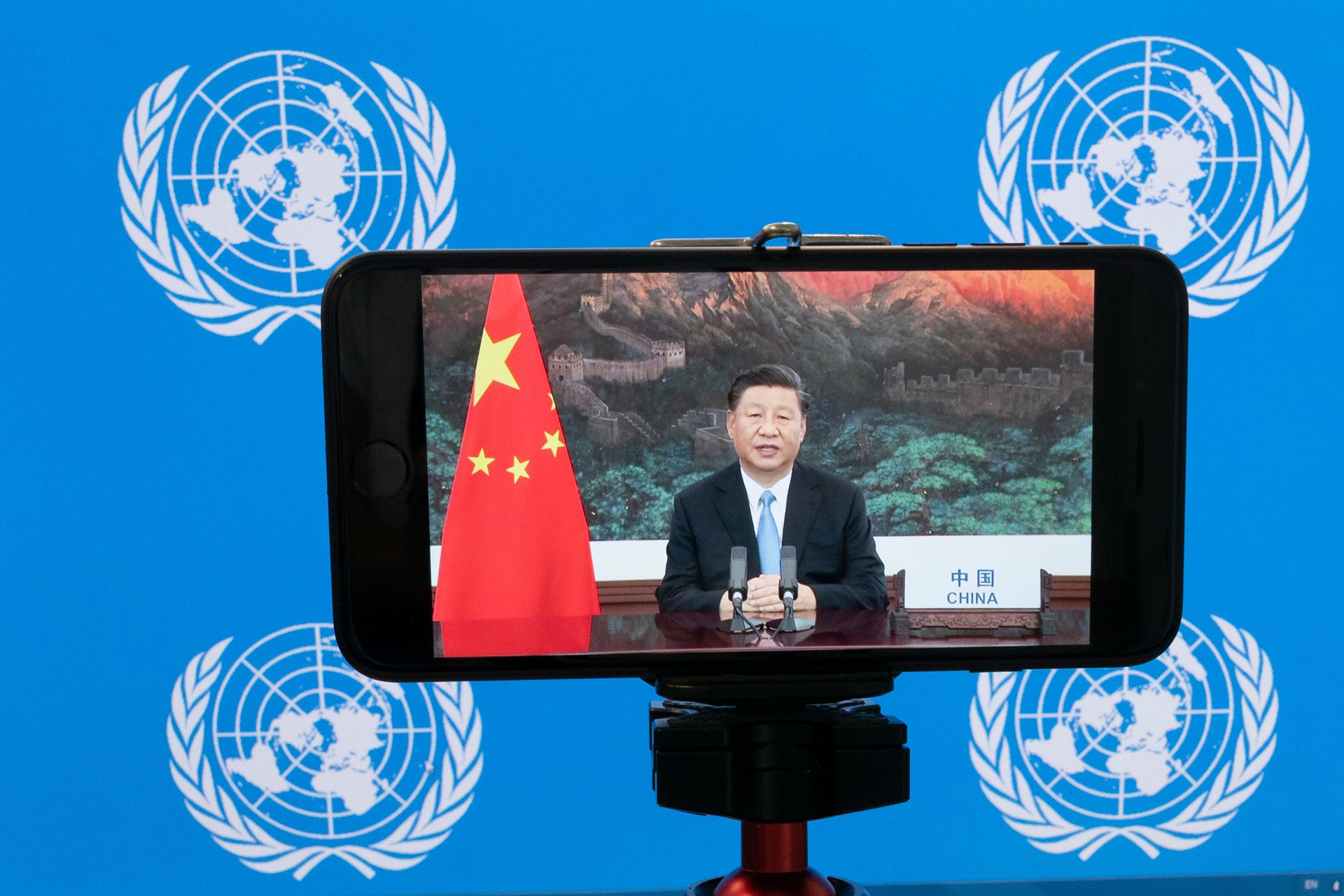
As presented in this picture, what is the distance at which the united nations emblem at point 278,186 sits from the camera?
0.78 meters

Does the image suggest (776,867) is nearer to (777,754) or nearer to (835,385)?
(777,754)

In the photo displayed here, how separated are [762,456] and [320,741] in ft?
1.66

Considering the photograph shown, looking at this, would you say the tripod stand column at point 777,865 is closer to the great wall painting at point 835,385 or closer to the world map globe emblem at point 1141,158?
the great wall painting at point 835,385

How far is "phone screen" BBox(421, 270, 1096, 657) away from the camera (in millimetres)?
522

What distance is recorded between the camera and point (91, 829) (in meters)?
0.83

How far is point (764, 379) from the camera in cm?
53

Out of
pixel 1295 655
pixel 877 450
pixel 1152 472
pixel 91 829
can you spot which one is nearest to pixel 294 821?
pixel 91 829

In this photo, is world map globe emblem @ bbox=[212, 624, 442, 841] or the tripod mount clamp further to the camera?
world map globe emblem @ bbox=[212, 624, 442, 841]

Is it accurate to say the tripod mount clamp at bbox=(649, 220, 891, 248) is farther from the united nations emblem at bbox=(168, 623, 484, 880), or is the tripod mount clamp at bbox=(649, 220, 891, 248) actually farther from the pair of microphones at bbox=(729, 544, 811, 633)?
the united nations emblem at bbox=(168, 623, 484, 880)

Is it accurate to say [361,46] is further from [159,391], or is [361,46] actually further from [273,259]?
[159,391]

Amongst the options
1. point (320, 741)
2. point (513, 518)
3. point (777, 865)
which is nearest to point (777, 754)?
point (777, 865)

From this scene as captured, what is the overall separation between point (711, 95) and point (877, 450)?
14.9 inches

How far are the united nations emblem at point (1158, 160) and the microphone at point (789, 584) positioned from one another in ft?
1.29

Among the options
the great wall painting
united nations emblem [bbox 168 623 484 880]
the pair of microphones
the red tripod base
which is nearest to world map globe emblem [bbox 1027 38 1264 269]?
the great wall painting
